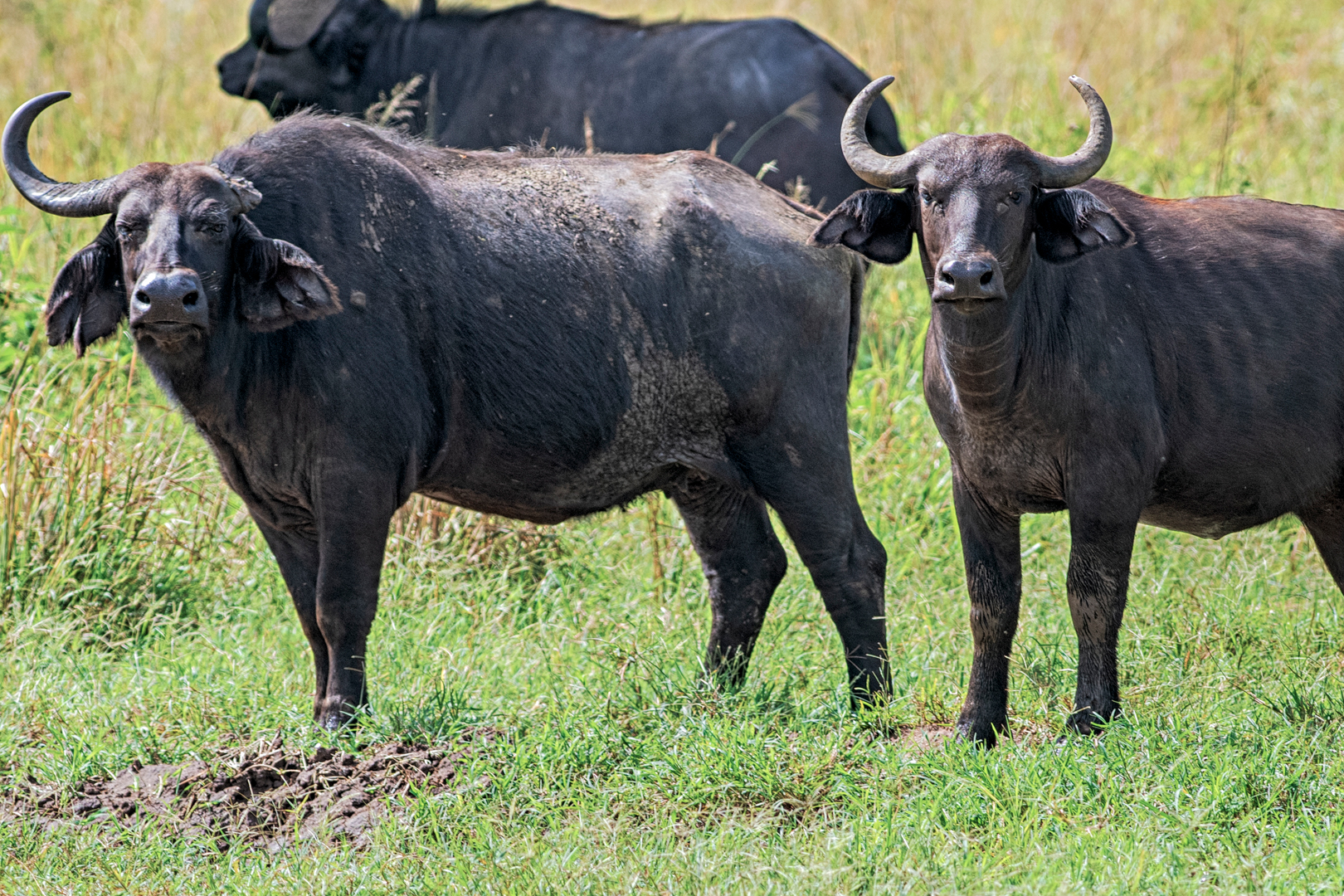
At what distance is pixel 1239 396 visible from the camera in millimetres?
4762

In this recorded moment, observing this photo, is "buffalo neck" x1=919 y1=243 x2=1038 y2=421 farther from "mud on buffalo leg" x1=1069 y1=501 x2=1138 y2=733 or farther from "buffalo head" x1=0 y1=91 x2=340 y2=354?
"buffalo head" x1=0 y1=91 x2=340 y2=354

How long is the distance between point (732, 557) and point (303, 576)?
5.27 ft

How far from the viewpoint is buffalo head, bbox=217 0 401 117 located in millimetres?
9234

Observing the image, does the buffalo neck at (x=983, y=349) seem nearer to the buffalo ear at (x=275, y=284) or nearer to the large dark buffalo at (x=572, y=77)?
the buffalo ear at (x=275, y=284)

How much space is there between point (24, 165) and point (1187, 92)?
982 cm

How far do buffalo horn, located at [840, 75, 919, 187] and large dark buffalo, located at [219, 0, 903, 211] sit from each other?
12.4 feet

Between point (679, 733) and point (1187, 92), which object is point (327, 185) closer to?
point (679, 733)

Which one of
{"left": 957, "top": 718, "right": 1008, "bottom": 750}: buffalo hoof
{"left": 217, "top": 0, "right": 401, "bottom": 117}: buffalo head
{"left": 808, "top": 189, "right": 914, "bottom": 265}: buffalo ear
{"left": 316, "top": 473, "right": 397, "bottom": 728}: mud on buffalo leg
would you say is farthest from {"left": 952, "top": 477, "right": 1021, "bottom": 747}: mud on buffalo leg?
{"left": 217, "top": 0, "right": 401, "bottom": 117}: buffalo head

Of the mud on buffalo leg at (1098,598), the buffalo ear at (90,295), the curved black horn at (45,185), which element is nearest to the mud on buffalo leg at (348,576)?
the buffalo ear at (90,295)

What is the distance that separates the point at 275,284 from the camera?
15.7ft

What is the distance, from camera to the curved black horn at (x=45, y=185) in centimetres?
481

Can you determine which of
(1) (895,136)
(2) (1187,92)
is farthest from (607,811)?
(2) (1187,92)

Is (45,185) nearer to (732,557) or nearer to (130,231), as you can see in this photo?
(130,231)

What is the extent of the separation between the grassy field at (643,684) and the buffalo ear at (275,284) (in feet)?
4.41
